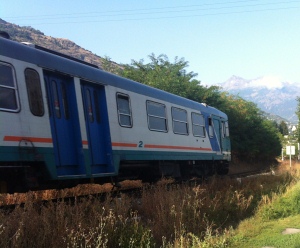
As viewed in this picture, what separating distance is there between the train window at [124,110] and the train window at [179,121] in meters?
2.94

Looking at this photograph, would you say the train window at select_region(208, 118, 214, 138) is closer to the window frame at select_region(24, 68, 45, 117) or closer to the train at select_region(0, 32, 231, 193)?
the train at select_region(0, 32, 231, 193)

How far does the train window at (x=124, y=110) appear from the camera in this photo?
9.67 m

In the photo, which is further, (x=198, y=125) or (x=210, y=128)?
(x=210, y=128)

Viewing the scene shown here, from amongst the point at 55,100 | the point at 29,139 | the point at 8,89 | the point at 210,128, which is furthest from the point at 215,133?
the point at 8,89

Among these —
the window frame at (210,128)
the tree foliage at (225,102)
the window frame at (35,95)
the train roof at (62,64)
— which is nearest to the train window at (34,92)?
the window frame at (35,95)

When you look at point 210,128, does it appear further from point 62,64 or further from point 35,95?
point 35,95

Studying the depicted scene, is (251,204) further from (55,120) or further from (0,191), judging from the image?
(0,191)

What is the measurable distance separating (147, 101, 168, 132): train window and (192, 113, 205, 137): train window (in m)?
2.65

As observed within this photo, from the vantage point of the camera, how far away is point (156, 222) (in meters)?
6.32

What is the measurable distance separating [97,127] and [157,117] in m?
3.16

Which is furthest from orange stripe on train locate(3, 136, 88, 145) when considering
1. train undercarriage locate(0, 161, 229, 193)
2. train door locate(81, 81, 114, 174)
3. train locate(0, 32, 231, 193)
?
train door locate(81, 81, 114, 174)

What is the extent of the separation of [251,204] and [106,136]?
3797mm

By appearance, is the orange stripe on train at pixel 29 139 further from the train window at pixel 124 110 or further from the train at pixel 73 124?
the train window at pixel 124 110

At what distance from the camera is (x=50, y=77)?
7723 mm
